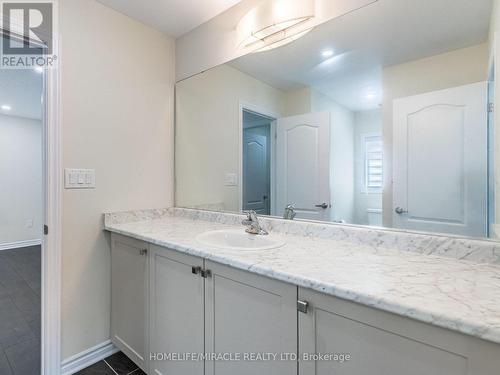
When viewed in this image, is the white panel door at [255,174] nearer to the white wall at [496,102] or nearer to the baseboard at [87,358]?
the white wall at [496,102]

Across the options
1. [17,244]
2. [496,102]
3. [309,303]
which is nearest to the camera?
[309,303]

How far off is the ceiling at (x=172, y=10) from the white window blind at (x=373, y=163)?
129 cm

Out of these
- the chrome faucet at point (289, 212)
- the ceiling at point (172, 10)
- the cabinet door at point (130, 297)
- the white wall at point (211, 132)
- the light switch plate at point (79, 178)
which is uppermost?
the ceiling at point (172, 10)

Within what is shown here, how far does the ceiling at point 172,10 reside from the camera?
1.74 meters

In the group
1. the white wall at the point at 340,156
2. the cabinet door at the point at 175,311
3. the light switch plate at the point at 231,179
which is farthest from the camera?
the light switch plate at the point at 231,179

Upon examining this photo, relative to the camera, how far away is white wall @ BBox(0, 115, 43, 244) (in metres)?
4.42

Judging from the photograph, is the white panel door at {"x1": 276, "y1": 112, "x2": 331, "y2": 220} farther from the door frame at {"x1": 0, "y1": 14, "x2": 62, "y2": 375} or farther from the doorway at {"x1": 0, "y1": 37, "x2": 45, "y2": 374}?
the doorway at {"x1": 0, "y1": 37, "x2": 45, "y2": 374}

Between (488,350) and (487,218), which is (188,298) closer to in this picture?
(488,350)

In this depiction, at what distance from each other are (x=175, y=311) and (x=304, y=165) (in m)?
1.06

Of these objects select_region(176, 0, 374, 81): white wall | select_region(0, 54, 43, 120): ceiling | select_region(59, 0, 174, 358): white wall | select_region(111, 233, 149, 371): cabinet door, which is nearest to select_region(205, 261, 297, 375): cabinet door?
select_region(111, 233, 149, 371): cabinet door

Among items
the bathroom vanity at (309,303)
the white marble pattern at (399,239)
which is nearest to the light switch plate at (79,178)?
the bathroom vanity at (309,303)

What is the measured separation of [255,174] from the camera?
5.99ft

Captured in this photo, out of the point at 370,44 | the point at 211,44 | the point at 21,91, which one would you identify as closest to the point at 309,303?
the point at 370,44

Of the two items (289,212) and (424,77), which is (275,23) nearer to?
Answer: (424,77)
